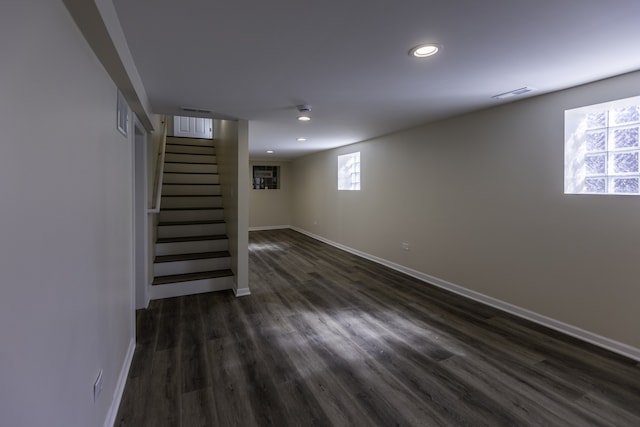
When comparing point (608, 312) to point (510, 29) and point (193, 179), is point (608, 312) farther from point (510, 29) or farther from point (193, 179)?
point (193, 179)

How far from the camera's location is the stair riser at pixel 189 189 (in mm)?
5035

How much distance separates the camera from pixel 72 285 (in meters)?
1.20

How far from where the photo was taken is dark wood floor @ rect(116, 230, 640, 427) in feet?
5.92

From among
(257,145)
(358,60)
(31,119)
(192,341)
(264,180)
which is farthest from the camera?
(264,180)

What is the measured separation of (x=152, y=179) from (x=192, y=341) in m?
2.08

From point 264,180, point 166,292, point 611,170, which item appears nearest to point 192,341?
point 166,292

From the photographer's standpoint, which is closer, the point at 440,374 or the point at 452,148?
the point at 440,374

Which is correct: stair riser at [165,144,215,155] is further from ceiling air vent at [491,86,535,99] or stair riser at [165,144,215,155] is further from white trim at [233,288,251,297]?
ceiling air vent at [491,86,535,99]

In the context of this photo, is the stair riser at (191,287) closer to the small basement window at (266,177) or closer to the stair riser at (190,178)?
the stair riser at (190,178)

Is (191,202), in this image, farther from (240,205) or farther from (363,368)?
(363,368)

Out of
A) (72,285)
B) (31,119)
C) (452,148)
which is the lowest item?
(72,285)

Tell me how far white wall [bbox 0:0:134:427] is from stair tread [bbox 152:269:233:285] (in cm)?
206

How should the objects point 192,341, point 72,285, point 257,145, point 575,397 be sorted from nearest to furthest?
point 72,285 → point 575,397 → point 192,341 → point 257,145

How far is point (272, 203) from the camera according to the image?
→ 9172 millimetres
